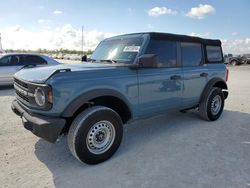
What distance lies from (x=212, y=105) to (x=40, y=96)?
165 inches

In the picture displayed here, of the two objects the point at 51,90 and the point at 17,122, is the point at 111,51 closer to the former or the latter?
the point at 51,90

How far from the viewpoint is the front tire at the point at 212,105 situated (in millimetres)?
5648

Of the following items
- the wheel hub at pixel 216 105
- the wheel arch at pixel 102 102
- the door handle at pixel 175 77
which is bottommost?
the wheel hub at pixel 216 105

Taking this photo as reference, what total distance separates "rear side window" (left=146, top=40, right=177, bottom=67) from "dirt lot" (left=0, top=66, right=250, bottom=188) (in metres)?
1.47

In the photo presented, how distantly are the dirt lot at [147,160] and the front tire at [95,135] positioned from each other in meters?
0.18

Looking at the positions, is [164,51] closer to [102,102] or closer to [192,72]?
[192,72]

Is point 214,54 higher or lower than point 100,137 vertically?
higher

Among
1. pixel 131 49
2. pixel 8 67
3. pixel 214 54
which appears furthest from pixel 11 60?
pixel 214 54

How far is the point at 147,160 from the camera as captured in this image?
3.79 meters

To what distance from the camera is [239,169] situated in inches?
139

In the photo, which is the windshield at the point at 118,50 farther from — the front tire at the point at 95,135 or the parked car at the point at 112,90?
the front tire at the point at 95,135

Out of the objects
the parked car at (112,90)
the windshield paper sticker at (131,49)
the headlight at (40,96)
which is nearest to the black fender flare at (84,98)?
the parked car at (112,90)

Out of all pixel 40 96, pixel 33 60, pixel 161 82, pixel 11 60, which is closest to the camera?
pixel 40 96

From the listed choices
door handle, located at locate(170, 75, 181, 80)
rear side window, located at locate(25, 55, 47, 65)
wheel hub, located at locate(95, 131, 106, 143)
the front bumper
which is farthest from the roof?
rear side window, located at locate(25, 55, 47, 65)
